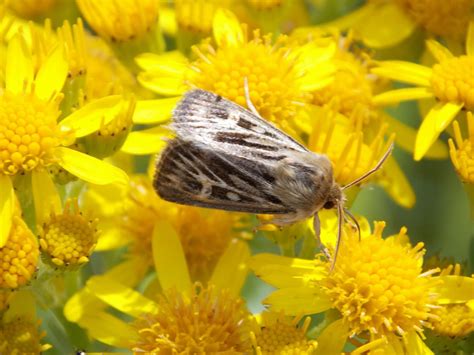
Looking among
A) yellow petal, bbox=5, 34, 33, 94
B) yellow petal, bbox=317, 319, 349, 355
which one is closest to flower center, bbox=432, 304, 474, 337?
yellow petal, bbox=317, 319, 349, 355

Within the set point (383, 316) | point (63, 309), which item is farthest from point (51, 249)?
point (383, 316)

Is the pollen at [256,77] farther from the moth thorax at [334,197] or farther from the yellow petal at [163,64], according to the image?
the moth thorax at [334,197]

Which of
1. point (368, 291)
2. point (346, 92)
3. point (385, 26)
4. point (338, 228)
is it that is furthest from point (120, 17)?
point (368, 291)

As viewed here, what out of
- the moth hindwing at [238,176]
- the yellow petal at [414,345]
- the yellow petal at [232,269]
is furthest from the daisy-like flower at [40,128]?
the yellow petal at [414,345]

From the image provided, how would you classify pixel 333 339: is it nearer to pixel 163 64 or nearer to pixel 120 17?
pixel 163 64

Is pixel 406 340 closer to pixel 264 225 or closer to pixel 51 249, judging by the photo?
pixel 264 225
